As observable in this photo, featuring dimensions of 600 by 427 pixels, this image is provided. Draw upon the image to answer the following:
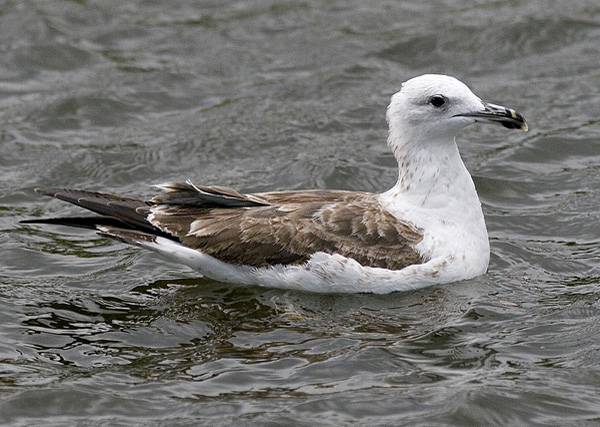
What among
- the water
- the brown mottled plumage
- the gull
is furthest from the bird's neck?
the water

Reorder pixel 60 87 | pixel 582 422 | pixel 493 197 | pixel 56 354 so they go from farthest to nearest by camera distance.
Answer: pixel 60 87
pixel 493 197
pixel 56 354
pixel 582 422

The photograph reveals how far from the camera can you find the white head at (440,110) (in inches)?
392

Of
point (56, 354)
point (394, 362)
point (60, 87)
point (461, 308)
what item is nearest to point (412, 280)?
point (461, 308)

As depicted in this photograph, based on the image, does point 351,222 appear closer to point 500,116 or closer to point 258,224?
point 258,224

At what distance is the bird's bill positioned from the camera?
32.5 ft

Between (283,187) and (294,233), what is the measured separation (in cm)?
282

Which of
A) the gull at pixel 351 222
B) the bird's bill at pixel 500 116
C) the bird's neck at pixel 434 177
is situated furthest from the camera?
the bird's neck at pixel 434 177

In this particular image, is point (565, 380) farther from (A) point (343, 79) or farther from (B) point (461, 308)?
(A) point (343, 79)

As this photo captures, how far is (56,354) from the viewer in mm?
9086

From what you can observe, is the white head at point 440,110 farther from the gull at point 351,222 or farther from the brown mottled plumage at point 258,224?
the brown mottled plumage at point 258,224

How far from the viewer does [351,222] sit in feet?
32.4

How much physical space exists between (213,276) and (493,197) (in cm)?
357

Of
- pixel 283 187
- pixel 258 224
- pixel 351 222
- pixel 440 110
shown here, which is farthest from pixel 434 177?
pixel 283 187

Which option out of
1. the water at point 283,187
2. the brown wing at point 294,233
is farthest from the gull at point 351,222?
the water at point 283,187
